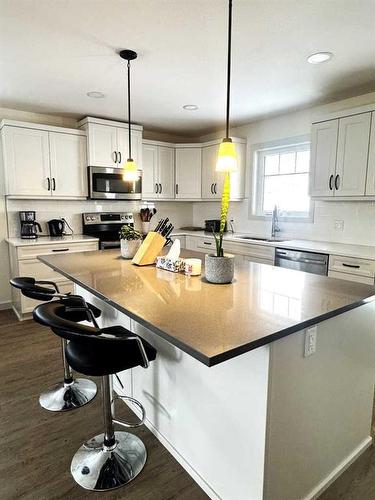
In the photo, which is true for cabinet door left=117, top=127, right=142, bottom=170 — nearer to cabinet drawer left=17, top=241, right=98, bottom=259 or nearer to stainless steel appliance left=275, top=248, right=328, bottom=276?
cabinet drawer left=17, top=241, right=98, bottom=259

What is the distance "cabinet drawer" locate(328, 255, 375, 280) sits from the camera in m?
2.73

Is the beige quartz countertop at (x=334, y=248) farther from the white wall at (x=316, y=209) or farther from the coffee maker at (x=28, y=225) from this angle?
the coffee maker at (x=28, y=225)

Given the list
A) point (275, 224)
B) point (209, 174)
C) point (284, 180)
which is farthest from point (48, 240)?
point (284, 180)

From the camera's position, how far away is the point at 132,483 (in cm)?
160

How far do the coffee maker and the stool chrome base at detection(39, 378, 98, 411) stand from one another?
7.11 ft

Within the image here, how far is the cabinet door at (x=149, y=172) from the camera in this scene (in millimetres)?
4684

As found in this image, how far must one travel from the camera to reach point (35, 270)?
3.66 meters

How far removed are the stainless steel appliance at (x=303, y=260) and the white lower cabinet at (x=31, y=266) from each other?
2.32 metres

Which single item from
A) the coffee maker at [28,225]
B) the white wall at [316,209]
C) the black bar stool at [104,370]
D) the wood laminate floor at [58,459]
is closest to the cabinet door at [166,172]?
the white wall at [316,209]

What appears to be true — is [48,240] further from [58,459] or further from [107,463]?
[107,463]

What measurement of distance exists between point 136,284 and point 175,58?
184cm

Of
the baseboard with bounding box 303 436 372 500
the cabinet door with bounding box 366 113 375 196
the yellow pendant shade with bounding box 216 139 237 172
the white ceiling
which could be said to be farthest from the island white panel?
the cabinet door with bounding box 366 113 375 196

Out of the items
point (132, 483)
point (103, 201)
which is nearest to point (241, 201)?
point (103, 201)

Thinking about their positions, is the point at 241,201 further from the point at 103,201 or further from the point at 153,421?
the point at 153,421
